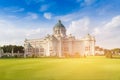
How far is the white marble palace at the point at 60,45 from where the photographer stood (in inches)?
3833

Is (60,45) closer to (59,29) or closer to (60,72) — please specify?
(59,29)

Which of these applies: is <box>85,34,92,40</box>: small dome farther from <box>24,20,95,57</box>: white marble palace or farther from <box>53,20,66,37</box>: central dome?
<box>53,20,66,37</box>: central dome

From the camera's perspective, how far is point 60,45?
99.7 meters

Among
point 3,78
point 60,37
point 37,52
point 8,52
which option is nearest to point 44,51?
point 37,52

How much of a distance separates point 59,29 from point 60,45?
345 inches

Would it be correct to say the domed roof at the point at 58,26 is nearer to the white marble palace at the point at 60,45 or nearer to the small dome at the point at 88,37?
the white marble palace at the point at 60,45

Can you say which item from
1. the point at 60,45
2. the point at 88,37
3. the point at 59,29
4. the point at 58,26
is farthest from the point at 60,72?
the point at 88,37

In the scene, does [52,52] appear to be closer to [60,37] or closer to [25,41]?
[60,37]

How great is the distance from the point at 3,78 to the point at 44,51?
8794cm

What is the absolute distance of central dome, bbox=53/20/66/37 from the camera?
10366 cm

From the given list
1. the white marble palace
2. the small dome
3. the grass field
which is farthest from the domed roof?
the grass field

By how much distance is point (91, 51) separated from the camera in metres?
104

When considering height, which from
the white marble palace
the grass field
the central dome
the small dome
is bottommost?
the grass field

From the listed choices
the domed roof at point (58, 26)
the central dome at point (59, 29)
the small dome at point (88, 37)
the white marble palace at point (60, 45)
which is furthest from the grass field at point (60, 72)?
the small dome at point (88, 37)
